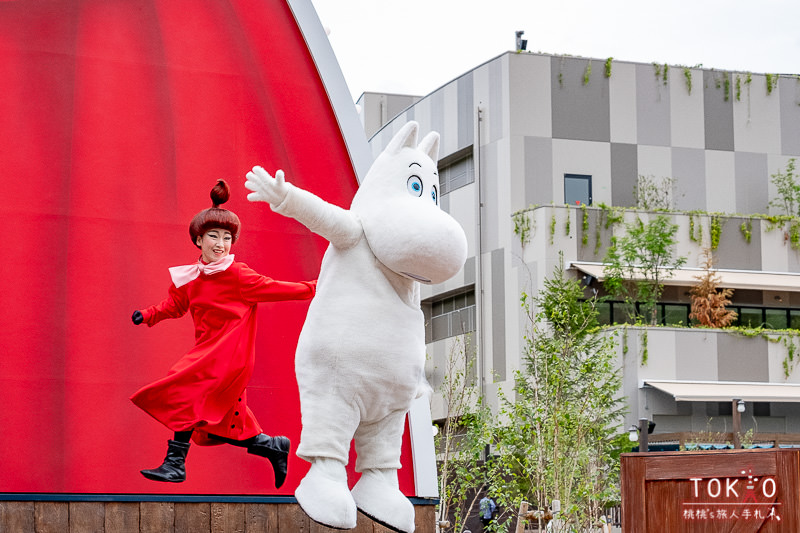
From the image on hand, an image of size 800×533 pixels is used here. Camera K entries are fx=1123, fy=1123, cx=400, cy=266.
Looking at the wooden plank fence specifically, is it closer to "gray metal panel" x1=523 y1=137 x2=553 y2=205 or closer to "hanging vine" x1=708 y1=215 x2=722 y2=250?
"gray metal panel" x1=523 y1=137 x2=553 y2=205

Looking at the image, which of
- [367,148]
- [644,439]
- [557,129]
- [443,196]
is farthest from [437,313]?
[367,148]

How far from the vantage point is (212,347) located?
569 centimetres

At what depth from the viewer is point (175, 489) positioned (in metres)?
6.20

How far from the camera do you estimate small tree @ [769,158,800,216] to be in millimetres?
26688

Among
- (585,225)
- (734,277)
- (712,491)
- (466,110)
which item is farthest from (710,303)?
(712,491)

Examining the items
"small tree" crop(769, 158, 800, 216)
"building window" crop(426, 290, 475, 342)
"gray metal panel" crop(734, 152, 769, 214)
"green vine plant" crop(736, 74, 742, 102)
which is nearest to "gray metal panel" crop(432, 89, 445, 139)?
"building window" crop(426, 290, 475, 342)

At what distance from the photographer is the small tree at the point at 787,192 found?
26.7 meters

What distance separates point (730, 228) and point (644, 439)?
10563 mm

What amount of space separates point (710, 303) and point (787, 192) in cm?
450

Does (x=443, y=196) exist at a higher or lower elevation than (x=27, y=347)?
higher

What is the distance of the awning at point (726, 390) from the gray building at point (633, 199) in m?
0.06

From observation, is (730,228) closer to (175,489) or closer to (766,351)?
(766,351)

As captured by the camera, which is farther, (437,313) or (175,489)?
(437,313)

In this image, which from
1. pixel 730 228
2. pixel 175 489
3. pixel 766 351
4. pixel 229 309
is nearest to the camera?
pixel 229 309
